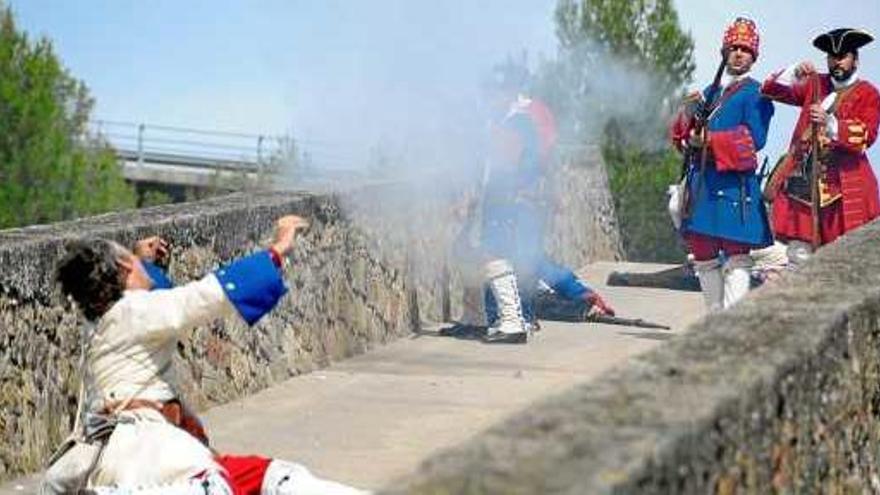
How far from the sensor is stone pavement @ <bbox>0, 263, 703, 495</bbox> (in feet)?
31.9

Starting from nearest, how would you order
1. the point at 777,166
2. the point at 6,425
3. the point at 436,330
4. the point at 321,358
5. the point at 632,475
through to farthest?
1. the point at 632,475
2. the point at 6,425
3. the point at 321,358
4. the point at 777,166
5. the point at 436,330

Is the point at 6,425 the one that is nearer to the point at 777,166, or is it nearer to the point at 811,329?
the point at 811,329

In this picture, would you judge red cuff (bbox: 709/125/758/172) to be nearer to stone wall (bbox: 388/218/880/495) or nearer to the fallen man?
stone wall (bbox: 388/218/880/495)

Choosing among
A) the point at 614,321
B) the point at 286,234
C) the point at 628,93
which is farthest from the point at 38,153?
the point at 286,234

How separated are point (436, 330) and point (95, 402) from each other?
676 cm

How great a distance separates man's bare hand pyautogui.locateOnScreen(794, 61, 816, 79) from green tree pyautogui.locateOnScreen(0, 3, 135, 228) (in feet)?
121

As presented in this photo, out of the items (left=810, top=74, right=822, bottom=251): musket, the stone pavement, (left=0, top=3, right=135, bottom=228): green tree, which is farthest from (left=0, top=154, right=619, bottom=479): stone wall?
(left=0, top=3, right=135, bottom=228): green tree

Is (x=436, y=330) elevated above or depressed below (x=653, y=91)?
below

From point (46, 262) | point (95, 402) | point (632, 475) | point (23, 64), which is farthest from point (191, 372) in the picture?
point (23, 64)

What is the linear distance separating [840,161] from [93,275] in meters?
6.27

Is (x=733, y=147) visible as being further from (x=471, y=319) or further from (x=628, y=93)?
(x=628, y=93)

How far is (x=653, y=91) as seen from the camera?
65.5ft

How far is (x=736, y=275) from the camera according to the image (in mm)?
12555

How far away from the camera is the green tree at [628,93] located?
1711 centimetres
